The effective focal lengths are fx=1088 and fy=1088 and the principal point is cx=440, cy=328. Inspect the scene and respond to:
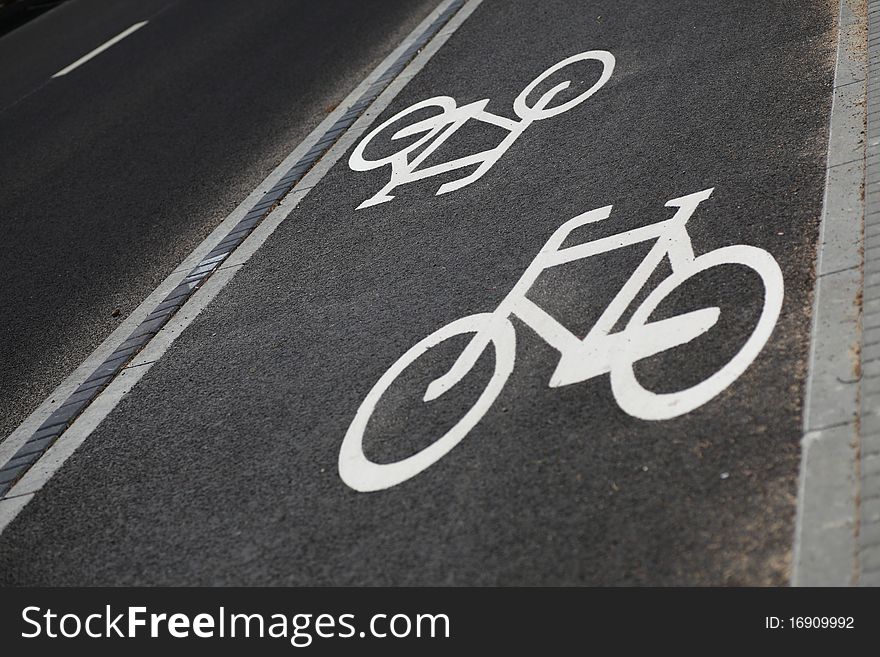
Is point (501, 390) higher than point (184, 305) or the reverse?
the reverse

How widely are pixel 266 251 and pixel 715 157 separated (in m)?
2.98

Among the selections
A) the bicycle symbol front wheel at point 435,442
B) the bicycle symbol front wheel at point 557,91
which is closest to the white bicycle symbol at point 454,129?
the bicycle symbol front wheel at point 557,91

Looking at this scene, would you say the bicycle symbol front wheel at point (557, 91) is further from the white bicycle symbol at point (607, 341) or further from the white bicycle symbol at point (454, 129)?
the white bicycle symbol at point (607, 341)

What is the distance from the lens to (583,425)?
4.66 meters

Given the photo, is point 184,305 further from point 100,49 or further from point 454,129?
point 100,49

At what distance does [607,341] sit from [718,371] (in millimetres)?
614

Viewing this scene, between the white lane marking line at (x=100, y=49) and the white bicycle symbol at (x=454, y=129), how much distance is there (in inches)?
277

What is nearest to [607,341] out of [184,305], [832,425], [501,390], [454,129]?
[501,390]

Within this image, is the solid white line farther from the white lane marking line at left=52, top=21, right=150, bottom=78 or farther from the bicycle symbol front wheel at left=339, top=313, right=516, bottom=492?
the white lane marking line at left=52, top=21, right=150, bottom=78

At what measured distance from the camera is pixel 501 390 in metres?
5.05

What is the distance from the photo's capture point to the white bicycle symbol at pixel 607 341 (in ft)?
15.5

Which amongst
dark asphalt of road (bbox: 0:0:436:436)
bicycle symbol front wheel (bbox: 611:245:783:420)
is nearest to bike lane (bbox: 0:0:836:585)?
bicycle symbol front wheel (bbox: 611:245:783:420)

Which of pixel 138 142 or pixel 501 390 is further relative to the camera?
pixel 138 142
